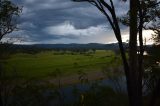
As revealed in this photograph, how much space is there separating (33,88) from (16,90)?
1664 mm

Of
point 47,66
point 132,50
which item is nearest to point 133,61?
point 132,50

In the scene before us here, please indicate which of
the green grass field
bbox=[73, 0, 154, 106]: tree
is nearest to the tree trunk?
bbox=[73, 0, 154, 106]: tree

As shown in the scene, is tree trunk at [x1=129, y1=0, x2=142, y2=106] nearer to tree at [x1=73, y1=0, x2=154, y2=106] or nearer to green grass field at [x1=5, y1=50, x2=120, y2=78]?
tree at [x1=73, y1=0, x2=154, y2=106]

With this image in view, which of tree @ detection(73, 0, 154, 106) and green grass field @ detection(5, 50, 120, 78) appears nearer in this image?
tree @ detection(73, 0, 154, 106)

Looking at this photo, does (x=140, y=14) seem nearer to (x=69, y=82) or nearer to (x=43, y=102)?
(x=43, y=102)

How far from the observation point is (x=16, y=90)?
116ft

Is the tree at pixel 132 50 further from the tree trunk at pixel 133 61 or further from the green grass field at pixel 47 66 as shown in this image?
the green grass field at pixel 47 66

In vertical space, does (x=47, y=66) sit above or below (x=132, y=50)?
below

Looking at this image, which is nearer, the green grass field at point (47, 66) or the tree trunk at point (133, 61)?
the tree trunk at point (133, 61)

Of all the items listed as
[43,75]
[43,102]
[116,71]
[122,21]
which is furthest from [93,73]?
[122,21]

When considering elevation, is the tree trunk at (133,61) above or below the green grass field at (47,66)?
above

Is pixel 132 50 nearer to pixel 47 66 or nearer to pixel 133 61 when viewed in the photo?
pixel 133 61

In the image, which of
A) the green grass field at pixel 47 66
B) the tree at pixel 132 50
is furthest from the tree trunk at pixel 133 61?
the green grass field at pixel 47 66

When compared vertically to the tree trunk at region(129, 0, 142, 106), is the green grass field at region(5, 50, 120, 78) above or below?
below
